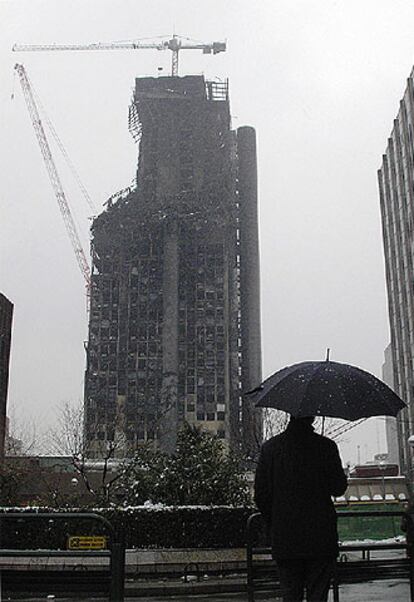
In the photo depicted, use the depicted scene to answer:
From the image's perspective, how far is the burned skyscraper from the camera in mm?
106750

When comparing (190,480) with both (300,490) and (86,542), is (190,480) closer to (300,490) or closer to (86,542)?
(86,542)

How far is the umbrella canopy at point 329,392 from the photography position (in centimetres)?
546

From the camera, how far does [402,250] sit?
62.8 metres

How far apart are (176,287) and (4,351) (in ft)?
189

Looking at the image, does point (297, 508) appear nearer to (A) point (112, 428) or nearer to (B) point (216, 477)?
(B) point (216, 477)

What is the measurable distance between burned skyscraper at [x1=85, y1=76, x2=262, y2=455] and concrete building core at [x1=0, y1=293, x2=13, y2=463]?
44191mm

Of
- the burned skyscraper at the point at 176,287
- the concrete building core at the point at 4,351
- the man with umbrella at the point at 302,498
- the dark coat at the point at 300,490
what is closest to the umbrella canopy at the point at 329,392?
the man with umbrella at the point at 302,498

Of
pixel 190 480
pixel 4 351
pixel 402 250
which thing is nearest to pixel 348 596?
pixel 190 480

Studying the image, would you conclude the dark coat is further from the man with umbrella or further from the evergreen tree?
the evergreen tree

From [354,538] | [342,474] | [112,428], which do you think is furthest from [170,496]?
[112,428]

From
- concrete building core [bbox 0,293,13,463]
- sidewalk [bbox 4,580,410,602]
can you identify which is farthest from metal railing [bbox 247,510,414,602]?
concrete building core [bbox 0,293,13,463]

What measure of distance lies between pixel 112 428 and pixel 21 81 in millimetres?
61911

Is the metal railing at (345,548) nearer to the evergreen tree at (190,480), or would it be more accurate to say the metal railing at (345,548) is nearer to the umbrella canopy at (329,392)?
the umbrella canopy at (329,392)

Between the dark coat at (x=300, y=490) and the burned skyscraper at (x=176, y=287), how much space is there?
3696 inches
